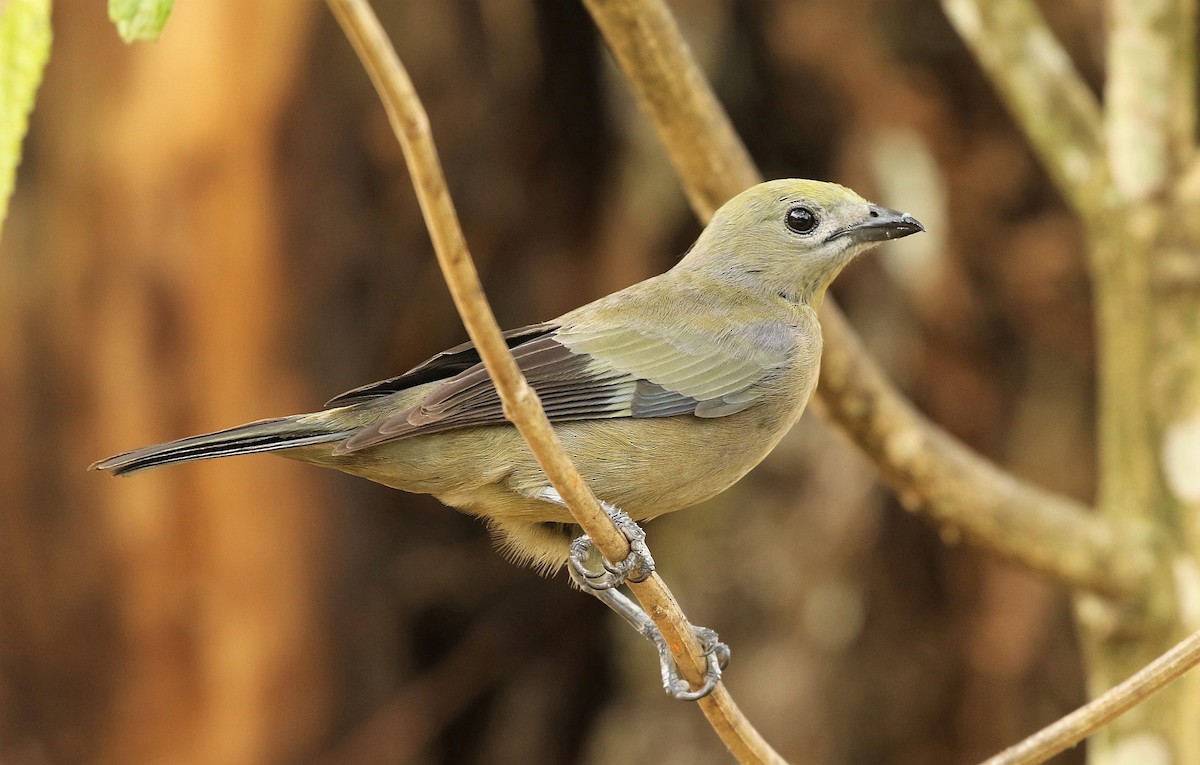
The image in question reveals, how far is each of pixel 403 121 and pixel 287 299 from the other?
4.18 m

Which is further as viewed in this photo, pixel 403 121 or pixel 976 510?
pixel 976 510

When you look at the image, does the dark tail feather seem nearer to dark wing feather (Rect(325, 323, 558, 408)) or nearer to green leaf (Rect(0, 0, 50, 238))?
dark wing feather (Rect(325, 323, 558, 408))

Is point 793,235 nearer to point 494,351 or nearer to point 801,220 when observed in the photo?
point 801,220

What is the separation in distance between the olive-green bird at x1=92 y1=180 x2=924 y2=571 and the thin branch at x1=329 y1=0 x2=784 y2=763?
457 mm

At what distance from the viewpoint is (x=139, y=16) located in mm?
1442

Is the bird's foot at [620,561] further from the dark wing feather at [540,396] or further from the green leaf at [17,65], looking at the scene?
the green leaf at [17,65]

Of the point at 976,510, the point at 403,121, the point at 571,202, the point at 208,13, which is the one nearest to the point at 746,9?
the point at 571,202

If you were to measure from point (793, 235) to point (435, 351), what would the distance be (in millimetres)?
3111

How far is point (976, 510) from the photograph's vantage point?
382 centimetres

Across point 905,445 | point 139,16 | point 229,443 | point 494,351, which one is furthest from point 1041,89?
point 139,16

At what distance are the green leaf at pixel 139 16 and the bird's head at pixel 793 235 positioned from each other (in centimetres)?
209

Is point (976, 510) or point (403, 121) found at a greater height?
point (403, 121)

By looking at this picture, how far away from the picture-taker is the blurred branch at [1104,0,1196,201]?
3.89 metres

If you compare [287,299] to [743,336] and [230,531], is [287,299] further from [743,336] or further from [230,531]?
[743,336]
